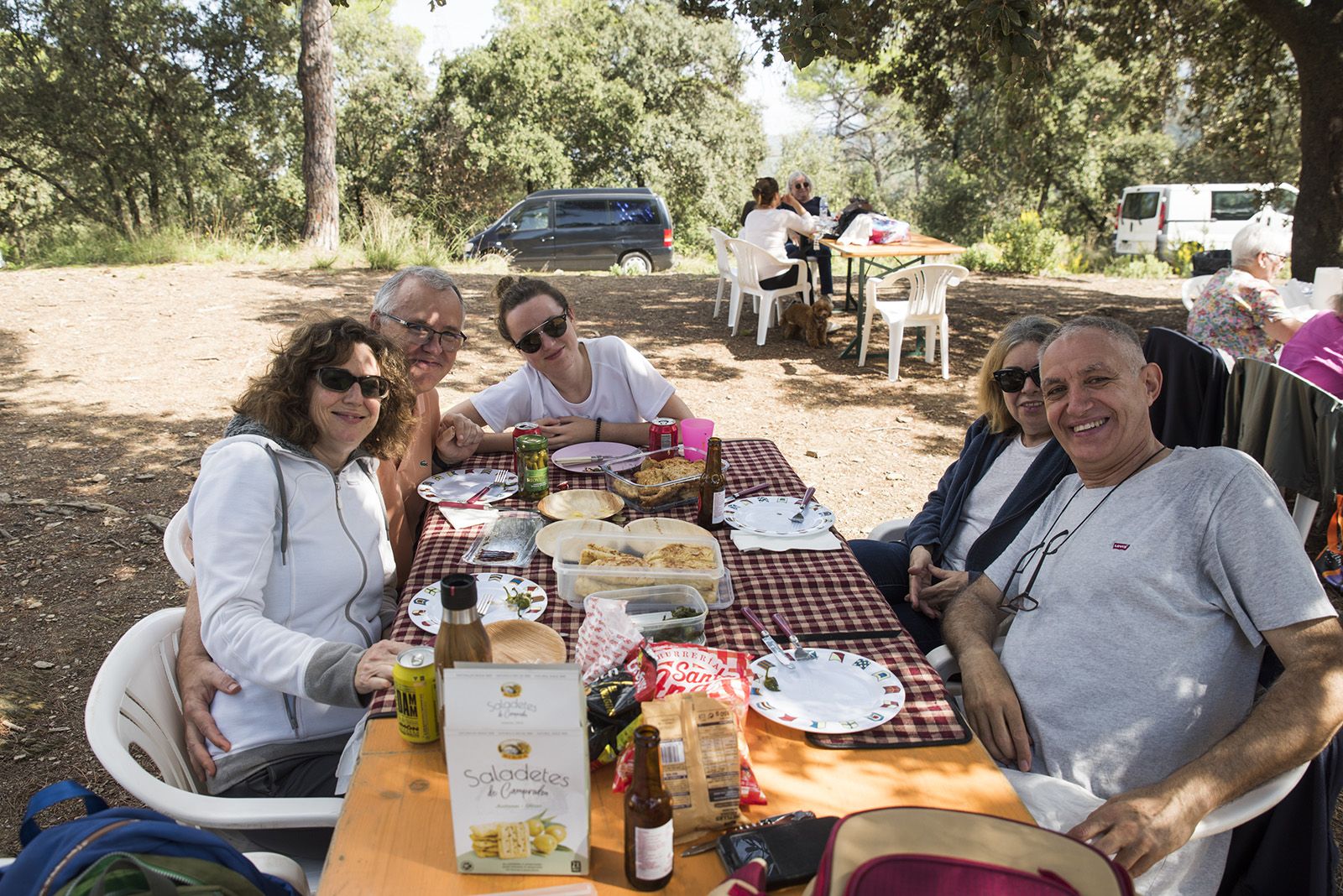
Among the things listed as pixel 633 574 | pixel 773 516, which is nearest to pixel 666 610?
pixel 633 574

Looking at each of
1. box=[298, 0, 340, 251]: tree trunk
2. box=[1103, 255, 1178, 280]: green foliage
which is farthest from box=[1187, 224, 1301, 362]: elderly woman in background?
box=[1103, 255, 1178, 280]: green foliage

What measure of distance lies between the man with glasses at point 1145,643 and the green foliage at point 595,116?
21591mm

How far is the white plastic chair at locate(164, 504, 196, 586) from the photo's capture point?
2246 mm

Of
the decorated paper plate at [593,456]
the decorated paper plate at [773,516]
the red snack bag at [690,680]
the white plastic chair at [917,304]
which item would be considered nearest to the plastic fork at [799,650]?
the red snack bag at [690,680]

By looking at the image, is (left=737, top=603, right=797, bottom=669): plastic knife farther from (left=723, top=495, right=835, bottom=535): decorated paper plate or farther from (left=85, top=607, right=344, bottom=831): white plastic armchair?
(left=85, top=607, right=344, bottom=831): white plastic armchair

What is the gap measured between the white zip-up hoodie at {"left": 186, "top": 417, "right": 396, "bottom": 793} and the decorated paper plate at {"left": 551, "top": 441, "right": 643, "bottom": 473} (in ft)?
3.09

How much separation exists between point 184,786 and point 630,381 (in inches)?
82.8

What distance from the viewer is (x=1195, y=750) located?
1.73 metres

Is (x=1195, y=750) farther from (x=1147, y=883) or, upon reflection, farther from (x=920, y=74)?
(x=920, y=74)

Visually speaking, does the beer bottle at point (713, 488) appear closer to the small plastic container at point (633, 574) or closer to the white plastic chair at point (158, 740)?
the small plastic container at point (633, 574)

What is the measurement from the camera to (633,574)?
188 centimetres

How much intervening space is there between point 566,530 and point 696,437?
0.71 meters

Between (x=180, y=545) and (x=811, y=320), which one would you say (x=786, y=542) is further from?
(x=811, y=320)

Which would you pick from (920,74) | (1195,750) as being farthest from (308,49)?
(1195,750)
